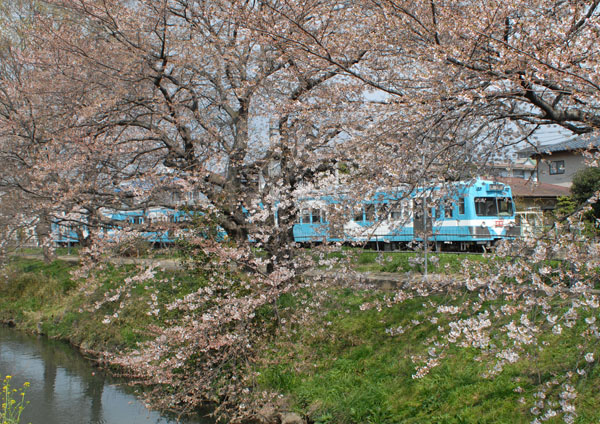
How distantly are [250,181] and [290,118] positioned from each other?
162 cm

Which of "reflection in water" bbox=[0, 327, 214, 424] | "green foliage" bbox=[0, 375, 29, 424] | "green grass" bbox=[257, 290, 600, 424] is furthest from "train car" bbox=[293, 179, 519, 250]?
"reflection in water" bbox=[0, 327, 214, 424]

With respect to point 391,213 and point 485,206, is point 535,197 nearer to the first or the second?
point 485,206

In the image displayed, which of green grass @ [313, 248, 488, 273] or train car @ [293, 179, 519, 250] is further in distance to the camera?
green grass @ [313, 248, 488, 273]

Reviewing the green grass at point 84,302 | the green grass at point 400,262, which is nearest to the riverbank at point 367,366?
the green grass at point 84,302

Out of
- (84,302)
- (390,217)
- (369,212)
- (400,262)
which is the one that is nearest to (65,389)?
(84,302)

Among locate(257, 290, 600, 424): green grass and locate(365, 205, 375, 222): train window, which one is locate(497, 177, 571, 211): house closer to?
locate(257, 290, 600, 424): green grass

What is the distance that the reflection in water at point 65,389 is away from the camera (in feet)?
27.9

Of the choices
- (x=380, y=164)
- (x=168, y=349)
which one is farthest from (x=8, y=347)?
(x=380, y=164)

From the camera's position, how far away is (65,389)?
32.4 ft

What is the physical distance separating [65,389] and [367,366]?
245 inches

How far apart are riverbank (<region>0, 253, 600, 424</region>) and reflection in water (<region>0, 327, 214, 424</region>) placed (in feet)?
3.09

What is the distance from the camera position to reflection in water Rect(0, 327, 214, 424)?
8.49 metres

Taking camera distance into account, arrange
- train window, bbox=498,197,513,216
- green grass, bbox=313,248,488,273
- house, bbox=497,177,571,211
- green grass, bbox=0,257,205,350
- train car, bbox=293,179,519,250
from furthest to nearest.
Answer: house, bbox=497,177,571,211
train window, bbox=498,197,513,216
green grass, bbox=0,257,205,350
green grass, bbox=313,248,488,273
train car, bbox=293,179,519,250

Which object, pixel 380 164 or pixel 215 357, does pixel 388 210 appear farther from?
pixel 215 357
